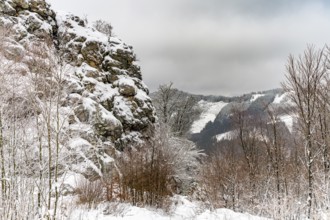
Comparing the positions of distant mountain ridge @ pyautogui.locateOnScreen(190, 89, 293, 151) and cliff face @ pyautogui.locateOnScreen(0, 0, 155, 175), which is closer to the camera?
distant mountain ridge @ pyautogui.locateOnScreen(190, 89, 293, 151)

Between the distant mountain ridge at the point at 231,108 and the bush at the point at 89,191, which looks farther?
the distant mountain ridge at the point at 231,108

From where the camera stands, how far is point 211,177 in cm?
2008

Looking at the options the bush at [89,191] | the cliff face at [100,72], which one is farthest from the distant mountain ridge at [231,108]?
the bush at [89,191]

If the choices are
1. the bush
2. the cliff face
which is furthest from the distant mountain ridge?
the bush

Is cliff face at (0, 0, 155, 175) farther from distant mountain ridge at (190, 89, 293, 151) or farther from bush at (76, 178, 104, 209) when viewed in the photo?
distant mountain ridge at (190, 89, 293, 151)

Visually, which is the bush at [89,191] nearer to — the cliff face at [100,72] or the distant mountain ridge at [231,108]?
the cliff face at [100,72]

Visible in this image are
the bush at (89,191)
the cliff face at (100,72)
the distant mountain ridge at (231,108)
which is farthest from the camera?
the cliff face at (100,72)

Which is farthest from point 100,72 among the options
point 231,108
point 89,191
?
point 89,191

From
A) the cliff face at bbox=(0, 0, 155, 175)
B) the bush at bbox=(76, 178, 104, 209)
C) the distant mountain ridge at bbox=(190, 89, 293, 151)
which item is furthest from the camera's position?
the cliff face at bbox=(0, 0, 155, 175)

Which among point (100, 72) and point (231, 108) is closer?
point (231, 108)

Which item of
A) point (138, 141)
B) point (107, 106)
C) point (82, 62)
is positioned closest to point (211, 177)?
point (138, 141)

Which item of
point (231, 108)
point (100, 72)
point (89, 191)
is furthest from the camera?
point (100, 72)

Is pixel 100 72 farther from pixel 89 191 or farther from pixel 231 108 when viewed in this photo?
pixel 89 191

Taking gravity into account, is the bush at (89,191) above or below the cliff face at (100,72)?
below
